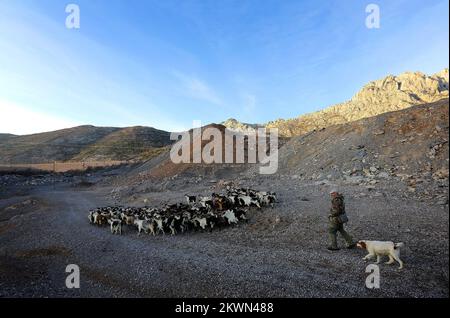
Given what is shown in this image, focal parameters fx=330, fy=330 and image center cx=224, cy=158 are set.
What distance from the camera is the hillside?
10356 cm

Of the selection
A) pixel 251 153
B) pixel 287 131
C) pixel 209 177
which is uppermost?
pixel 287 131

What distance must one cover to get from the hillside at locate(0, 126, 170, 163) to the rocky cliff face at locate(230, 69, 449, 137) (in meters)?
42.0

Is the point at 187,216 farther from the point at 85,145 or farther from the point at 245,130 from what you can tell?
the point at 85,145

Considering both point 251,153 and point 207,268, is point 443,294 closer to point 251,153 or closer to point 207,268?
point 207,268

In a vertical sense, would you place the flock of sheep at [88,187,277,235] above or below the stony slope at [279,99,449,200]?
below

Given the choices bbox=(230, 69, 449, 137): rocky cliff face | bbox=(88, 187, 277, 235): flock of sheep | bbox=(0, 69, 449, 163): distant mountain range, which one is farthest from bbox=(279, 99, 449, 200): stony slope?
bbox=(230, 69, 449, 137): rocky cliff face

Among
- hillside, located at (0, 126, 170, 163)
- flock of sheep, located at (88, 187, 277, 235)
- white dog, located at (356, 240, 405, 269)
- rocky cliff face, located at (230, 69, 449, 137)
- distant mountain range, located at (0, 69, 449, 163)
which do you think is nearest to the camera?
white dog, located at (356, 240, 405, 269)

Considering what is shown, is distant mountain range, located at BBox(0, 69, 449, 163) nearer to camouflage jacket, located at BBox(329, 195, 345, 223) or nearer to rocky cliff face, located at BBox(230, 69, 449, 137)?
rocky cliff face, located at BBox(230, 69, 449, 137)

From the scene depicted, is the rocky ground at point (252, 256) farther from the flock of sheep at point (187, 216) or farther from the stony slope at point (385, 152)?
the stony slope at point (385, 152)

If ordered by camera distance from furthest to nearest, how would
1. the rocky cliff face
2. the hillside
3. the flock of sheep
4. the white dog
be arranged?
the hillside < the rocky cliff face < the flock of sheep < the white dog

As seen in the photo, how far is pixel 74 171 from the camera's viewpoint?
6931 centimetres

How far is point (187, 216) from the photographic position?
16.0 meters
